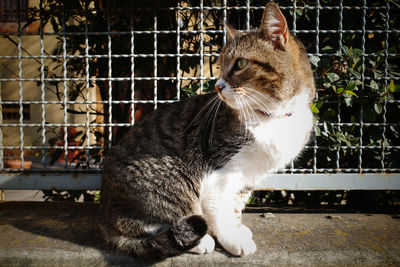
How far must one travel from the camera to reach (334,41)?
7.83 feet

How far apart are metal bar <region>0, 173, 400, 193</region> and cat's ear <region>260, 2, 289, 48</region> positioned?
970 mm

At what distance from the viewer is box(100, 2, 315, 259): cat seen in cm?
164

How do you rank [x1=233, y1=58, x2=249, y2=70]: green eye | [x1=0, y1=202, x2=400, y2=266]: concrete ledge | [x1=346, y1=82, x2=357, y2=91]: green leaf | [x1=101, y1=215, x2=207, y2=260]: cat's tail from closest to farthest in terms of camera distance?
[x1=101, y1=215, x2=207, y2=260]: cat's tail → [x1=0, y1=202, x2=400, y2=266]: concrete ledge → [x1=233, y1=58, x2=249, y2=70]: green eye → [x1=346, y1=82, x2=357, y2=91]: green leaf

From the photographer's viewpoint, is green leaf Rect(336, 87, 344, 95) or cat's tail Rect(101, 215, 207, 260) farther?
green leaf Rect(336, 87, 344, 95)

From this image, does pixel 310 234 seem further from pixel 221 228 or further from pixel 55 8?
pixel 55 8

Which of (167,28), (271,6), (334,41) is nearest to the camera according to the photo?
(271,6)

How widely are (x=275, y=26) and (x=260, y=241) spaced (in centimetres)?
126

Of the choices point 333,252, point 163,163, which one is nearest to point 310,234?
point 333,252

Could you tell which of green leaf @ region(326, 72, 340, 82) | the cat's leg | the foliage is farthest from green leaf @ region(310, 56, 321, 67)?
the cat's leg

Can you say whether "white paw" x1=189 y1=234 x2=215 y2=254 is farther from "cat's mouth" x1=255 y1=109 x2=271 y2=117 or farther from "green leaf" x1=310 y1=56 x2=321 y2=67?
"green leaf" x1=310 y1=56 x2=321 y2=67

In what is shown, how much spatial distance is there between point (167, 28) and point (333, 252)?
218cm

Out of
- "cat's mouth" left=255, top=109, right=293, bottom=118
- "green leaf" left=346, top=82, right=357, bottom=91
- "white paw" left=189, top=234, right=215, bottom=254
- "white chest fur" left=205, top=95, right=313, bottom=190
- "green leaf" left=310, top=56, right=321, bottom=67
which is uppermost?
"green leaf" left=310, top=56, right=321, bottom=67

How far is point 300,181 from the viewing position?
7.04ft

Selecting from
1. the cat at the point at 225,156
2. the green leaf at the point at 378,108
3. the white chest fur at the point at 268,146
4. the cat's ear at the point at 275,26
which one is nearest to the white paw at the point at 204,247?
the cat at the point at 225,156
